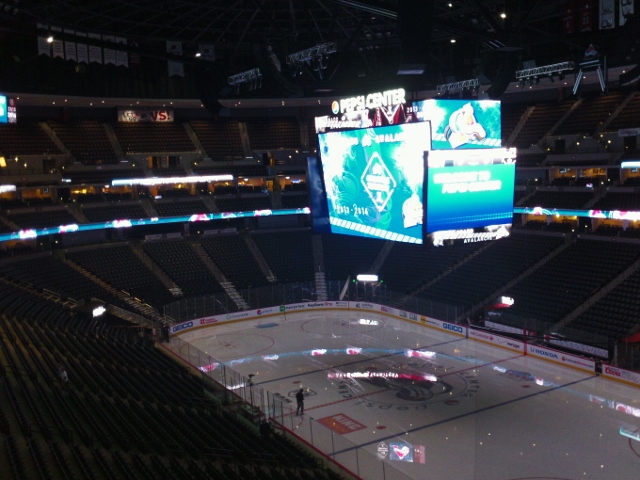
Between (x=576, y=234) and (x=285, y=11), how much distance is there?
1930cm

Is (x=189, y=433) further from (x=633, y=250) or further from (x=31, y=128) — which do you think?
(x=31, y=128)

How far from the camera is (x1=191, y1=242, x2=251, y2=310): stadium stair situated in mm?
35731

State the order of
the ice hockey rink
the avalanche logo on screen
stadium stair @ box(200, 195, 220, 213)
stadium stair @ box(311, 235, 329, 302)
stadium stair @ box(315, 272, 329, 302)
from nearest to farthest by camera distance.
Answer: the ice hockey rink < the avalanche logo on screen < stadium stair @ box(315, 272, 329, 302) < stadium stair @ box(311, 235, 329, 302) < stadium stair @ box(200, 195, 220, 213)

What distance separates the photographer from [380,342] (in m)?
28.4

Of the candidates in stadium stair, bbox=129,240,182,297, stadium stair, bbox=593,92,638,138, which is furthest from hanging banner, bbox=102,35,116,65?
stadium stair, bbox=593,92,638,138

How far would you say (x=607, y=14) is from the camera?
19.9 meters

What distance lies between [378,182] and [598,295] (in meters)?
13.6

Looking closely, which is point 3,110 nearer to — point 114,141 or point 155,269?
point 155,269

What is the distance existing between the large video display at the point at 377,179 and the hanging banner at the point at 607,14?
23.8ft

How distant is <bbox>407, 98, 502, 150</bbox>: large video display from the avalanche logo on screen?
1.78 metres

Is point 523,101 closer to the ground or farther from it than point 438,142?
farther from it

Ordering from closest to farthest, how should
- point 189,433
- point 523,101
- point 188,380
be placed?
point 189,433 < point 188,380 < point 523,101

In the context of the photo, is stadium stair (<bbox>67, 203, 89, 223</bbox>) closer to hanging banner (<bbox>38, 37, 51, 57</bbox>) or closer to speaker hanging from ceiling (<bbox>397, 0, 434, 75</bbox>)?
hanging banner (<bbox>38, 37, 51, 57</bbox>)

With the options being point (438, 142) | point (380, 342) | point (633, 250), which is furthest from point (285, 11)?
point (633, 250)
